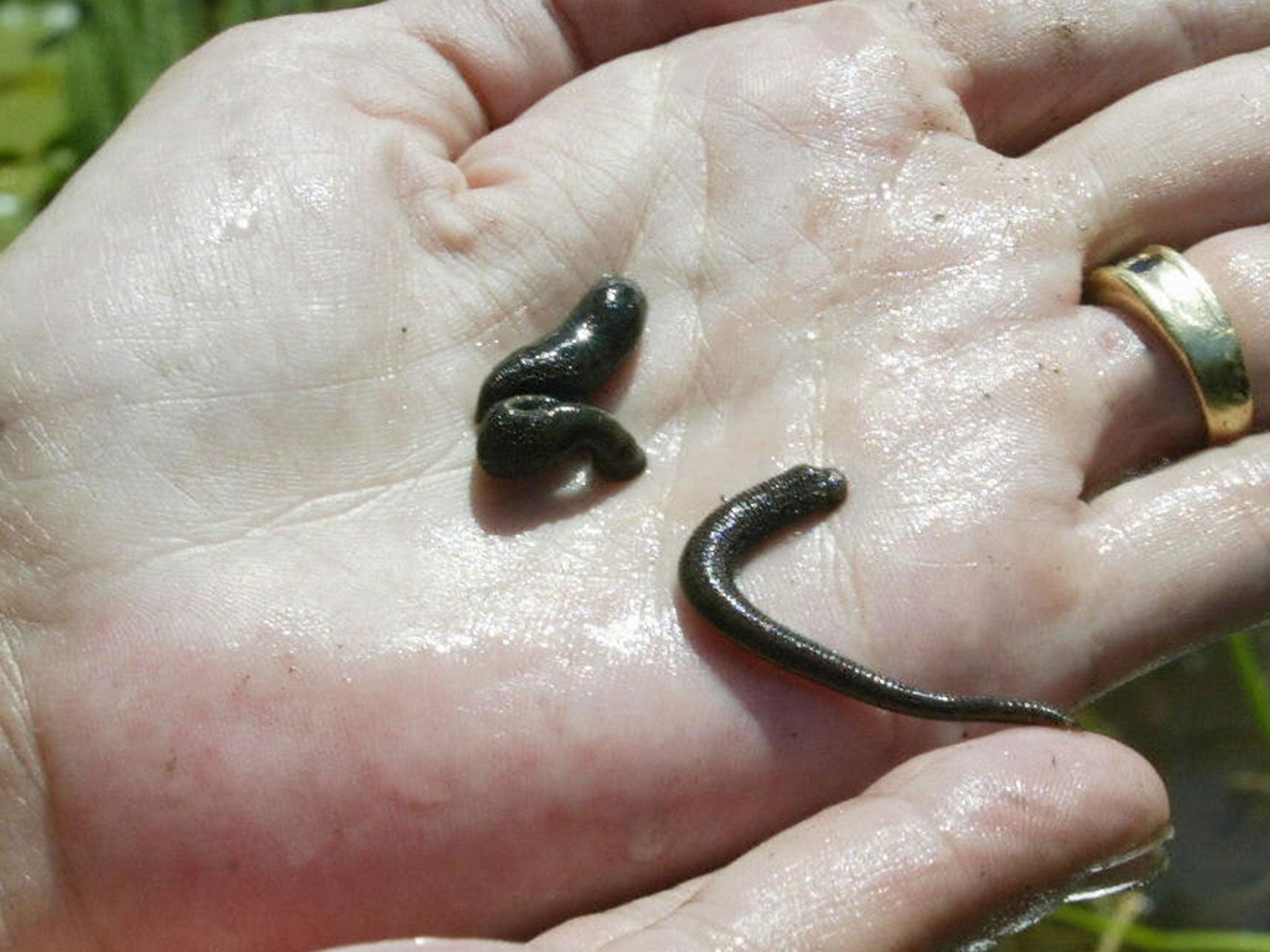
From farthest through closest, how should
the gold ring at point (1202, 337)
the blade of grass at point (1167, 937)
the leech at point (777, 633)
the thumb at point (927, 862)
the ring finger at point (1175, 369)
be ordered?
the blade of grass at point (1167, 937) < the gold ring at point (1202, 337) < the ring finger at point (1175, 369) < the leech at point (777, 633) < the thumb at point (927, 862)

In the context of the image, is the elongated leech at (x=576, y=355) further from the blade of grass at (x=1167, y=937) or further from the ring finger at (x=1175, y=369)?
the blade of grass at (x=1167, y=937)

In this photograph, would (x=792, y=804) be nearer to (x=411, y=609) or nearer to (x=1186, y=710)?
(x=411, y=609)

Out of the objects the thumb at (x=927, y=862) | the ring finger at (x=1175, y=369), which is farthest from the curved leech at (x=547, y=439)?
the ring finger at (x=1175, y=369)

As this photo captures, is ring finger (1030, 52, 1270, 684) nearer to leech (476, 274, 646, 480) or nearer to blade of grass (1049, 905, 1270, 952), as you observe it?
leech (476, 274, 646, 480)

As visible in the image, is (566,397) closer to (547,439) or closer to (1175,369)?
(547,439)

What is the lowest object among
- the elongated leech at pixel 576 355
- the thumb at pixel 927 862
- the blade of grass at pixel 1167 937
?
the blade of grass at pixel 1167 937

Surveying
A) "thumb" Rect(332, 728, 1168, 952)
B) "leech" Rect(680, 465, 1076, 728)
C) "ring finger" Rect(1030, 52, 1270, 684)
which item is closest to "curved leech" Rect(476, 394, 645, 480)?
"leech" Rect(680, 465, 1076, 728)
